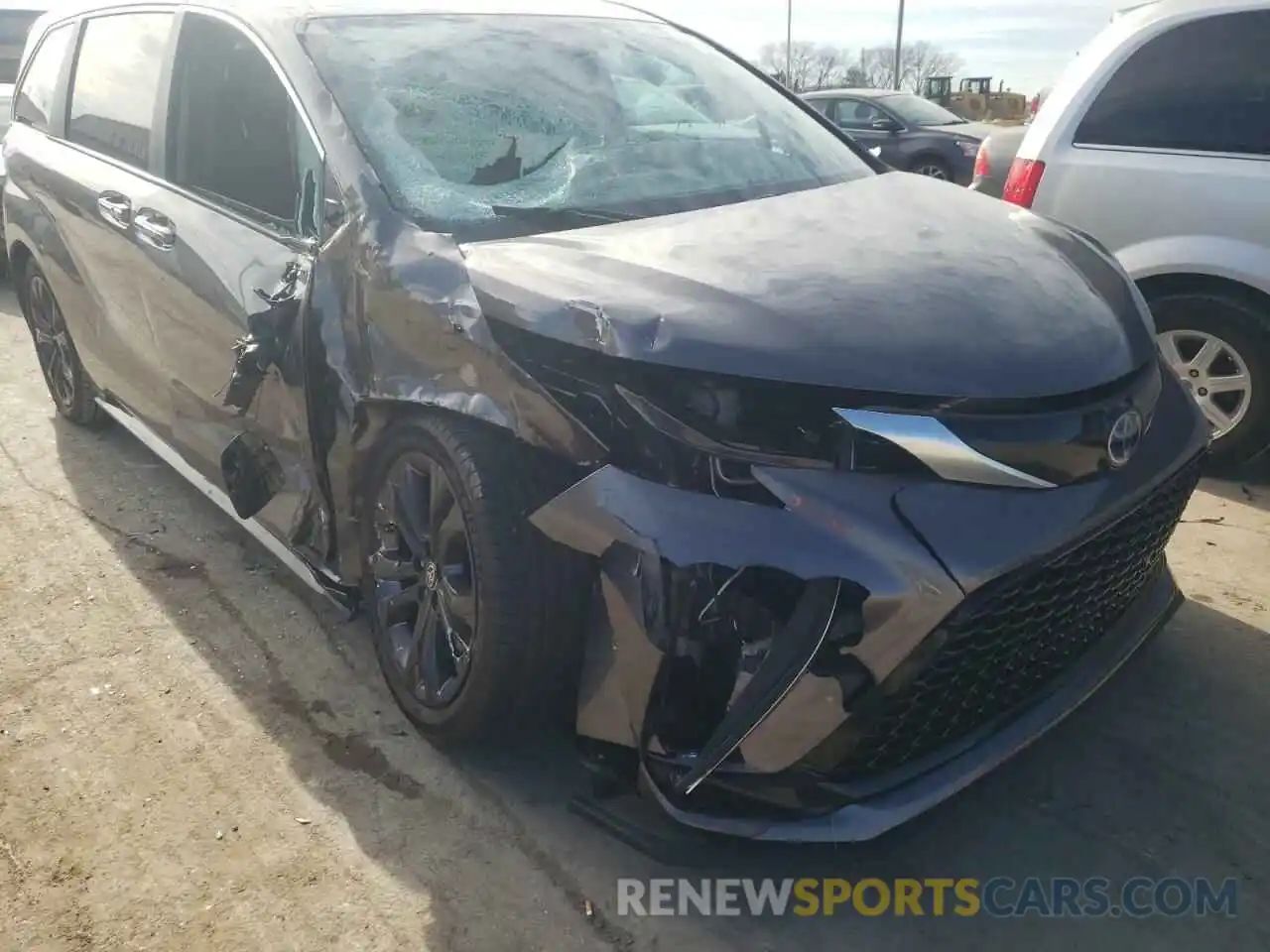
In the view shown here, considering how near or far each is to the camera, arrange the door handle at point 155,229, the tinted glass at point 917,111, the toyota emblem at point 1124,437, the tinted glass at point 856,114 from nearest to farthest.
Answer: the toyota emblem at point 1124,437
the door handle at point 155,229
the tinted glass at point 917,111
the tinted glass at point 856,114

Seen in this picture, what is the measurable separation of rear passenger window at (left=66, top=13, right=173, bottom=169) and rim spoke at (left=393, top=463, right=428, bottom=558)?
5.79ft

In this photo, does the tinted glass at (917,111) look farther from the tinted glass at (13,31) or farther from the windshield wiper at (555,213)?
the tinted glass at (13,31)

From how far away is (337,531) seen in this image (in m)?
2.82

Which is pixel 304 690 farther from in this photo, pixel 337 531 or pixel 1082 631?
pixel 1082 631

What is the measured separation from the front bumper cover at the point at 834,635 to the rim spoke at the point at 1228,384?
7.49ft

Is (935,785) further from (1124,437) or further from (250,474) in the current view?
(250,474)

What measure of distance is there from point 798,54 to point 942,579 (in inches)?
2086

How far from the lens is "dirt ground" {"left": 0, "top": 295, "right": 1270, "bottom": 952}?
7.23 feet

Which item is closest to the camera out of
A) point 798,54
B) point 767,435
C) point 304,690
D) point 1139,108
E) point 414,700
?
point 767,435

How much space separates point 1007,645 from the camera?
206 centimetres

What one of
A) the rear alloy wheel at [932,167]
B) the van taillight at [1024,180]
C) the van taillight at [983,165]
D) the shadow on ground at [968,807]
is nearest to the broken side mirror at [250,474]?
the shadow on ground at [968,807]

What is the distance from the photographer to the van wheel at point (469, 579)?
7.43 feet

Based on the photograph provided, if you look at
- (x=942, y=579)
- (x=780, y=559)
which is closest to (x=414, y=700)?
(x=780, y=559)

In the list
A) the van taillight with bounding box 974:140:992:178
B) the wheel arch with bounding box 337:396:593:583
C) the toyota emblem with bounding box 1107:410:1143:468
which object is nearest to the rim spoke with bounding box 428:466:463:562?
the wheel arch with bounding box 337:396:593:583
